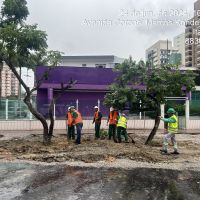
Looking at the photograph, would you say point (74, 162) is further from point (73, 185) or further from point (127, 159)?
point (73, 185)

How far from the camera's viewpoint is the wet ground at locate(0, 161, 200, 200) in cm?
762

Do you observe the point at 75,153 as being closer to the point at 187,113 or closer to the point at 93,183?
the point at 93,183

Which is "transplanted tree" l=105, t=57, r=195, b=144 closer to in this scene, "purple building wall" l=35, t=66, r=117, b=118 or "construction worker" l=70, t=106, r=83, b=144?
"construction worker" l=70, t=106, r=83, b=144

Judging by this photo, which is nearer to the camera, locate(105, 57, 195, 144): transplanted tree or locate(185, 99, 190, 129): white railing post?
locate(105, 57, 195, 144): transplanted tree

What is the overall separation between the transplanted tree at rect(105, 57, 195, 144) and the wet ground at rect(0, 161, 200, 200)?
6.04m

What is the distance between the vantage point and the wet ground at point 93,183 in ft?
25.0

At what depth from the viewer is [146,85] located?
16.6 metres

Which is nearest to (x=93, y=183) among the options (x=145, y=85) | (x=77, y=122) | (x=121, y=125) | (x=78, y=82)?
(x=77, y=122)

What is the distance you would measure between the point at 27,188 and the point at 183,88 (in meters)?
10.3

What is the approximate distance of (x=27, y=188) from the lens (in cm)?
824

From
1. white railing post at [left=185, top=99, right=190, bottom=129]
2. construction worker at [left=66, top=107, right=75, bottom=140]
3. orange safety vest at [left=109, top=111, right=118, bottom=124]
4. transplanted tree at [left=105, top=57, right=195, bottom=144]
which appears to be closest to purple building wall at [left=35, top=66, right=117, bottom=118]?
white railing post at [left=185, top=99, right=190, bottom=129]

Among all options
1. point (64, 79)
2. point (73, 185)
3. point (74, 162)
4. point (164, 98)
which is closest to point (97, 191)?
point (73, 185)

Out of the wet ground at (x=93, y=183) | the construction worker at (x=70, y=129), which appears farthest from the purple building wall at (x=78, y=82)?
the wet ground at (x=93, y=183)

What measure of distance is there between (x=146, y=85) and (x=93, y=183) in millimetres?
8363
